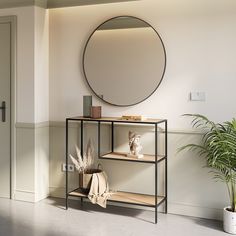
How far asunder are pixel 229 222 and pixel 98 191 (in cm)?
131

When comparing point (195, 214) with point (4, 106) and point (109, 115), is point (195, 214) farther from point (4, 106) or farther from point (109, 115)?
point (4, 106)

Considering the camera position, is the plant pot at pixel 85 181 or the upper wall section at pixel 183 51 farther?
the plant pot at pixel 85 181

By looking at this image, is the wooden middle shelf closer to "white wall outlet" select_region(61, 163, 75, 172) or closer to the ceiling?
"white wall outlet" select_region(61, 163, 75, 172)

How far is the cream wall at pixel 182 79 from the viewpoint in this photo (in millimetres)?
3725

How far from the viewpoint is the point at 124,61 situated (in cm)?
411

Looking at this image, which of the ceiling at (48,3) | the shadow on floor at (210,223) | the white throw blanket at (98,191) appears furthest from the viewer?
the ceiling at (48,3)

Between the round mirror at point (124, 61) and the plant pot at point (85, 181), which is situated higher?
the round mirror at point (124, 61)

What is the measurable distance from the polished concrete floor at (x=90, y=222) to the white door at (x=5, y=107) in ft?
1.21

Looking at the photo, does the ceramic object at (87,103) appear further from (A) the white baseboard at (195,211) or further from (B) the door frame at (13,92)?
(A) the white baseboard at (195,211)

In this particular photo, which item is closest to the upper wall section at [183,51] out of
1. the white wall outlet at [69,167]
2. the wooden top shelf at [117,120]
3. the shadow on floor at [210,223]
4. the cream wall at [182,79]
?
the cream wall at [182,79]

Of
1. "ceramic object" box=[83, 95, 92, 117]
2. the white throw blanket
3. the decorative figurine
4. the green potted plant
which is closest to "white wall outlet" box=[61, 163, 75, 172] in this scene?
the white throw blanket

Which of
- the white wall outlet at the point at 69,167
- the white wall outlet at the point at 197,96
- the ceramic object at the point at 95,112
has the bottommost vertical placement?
the white wall outlet at the point at 69,167

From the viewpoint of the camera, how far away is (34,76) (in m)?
Answer: 4.30

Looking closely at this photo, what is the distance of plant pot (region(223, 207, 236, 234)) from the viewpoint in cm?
344
